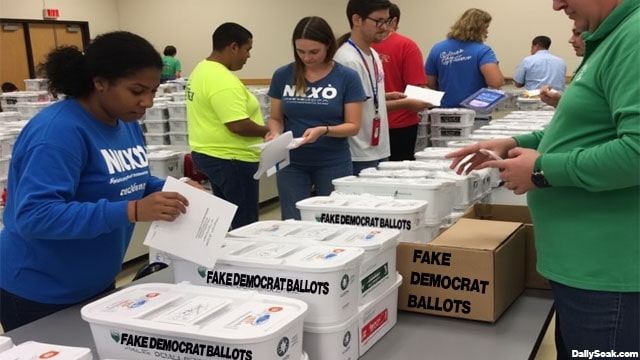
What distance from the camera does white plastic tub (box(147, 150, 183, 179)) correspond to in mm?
4351

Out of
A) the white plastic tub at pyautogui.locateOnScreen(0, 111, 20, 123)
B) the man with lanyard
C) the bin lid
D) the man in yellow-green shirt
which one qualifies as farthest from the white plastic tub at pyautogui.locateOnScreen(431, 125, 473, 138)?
the white plastic tub at pyautogui.locateOnScreen(0, 111, 20, 123)

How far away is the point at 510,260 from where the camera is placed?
164 centimetres

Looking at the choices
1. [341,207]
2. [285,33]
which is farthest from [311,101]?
[285,33]

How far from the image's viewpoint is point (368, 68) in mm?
2980

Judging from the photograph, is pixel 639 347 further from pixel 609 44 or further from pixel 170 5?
pixel 170 5

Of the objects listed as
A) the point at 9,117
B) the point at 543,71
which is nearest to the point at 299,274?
the point at 9,117

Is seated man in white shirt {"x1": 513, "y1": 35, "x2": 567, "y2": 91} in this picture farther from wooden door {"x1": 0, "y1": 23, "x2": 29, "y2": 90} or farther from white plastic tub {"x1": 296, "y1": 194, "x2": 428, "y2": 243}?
wooden door {"x1": 0, "y1": 23, "x2": 29, "y2": 90}

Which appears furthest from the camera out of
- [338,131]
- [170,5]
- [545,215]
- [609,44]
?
[170,5]

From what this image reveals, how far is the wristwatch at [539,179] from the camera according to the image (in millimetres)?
1186

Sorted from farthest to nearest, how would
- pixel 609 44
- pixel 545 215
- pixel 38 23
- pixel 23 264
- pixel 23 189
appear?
pixel 38 23
pixel 23 264
pixel 23 189
pixel 545 215
pixel 609 44

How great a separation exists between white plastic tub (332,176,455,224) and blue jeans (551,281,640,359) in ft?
2.17

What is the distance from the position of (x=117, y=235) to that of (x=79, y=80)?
43 centimetres

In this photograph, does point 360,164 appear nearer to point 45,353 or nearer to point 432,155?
point 432,155

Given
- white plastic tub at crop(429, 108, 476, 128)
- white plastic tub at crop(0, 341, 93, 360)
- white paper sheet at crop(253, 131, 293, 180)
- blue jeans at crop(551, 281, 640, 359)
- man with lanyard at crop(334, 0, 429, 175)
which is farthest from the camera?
white plastic tub at crop(429, 108, 476, 128)
